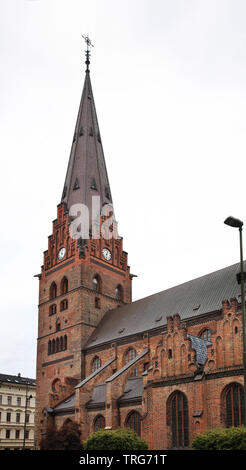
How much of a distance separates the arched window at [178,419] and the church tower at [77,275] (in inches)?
708

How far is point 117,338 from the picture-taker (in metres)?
47.2

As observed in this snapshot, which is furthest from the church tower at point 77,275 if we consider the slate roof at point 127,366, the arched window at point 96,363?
the slate roof at point 127,366

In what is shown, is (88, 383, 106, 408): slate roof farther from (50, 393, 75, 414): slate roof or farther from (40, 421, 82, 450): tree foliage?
(40, 421, 82, 450): tree foliage

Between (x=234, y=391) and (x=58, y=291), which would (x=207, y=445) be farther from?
(x=58, y=291)

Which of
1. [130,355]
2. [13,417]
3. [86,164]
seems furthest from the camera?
[13,417]

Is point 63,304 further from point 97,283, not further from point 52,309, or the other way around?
point 97,283

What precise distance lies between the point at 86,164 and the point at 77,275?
15.4 metres

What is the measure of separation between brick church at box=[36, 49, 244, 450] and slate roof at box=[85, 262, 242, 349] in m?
0.13

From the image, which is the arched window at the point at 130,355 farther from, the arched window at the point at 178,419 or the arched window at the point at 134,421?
the arched window at the point at 178,419

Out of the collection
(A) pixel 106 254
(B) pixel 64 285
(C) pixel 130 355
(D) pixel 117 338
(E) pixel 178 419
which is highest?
(A) pixel 106 254

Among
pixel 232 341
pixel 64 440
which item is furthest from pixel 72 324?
pixel 232 341

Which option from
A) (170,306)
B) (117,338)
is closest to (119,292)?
(117,338)

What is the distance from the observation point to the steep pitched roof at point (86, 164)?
59906 mm

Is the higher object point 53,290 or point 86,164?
point 86,164
